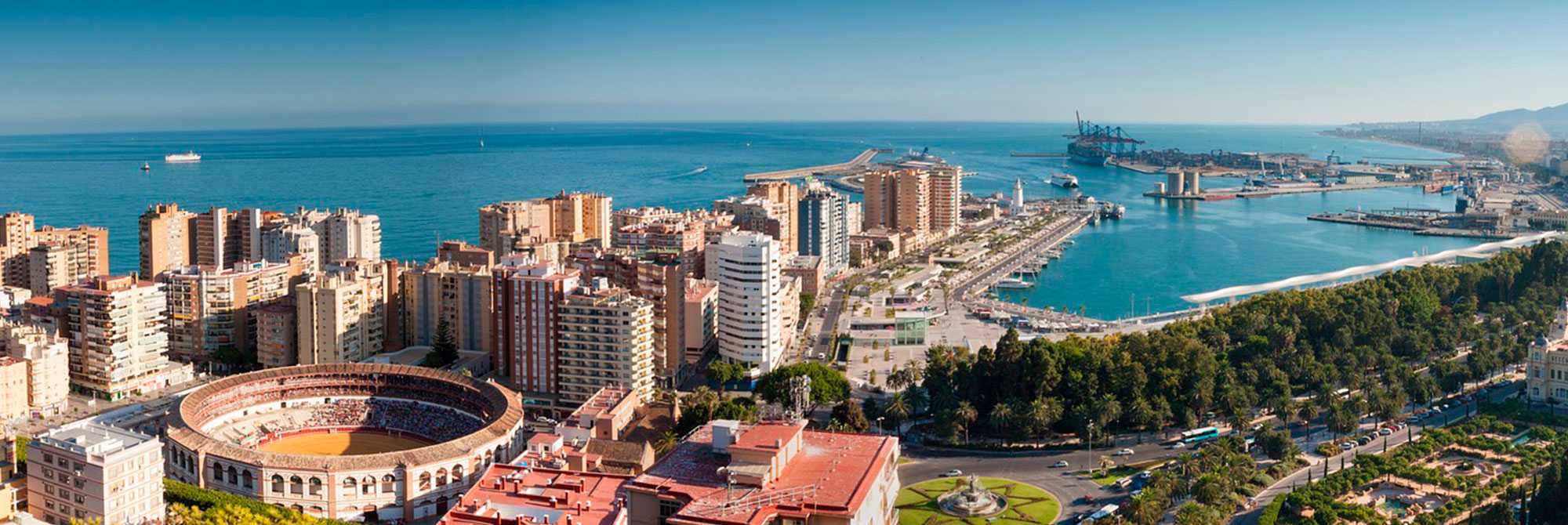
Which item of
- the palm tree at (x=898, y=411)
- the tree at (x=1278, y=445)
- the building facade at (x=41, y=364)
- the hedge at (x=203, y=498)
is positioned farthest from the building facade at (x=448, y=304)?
the tree at (x=1278, y=445)

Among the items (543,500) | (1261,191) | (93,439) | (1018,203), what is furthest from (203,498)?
(1261,191)

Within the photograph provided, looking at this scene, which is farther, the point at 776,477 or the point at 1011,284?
the point at 1011,284

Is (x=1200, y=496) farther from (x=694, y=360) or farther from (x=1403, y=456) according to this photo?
(x=694, y=360)

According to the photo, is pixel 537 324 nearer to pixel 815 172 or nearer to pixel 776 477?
pixel 776 477

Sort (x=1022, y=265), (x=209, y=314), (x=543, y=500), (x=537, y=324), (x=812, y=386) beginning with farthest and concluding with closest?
(x=1022, y=265), (x=209, y=314), (x=537, y=324), (x=812, y=386), (x=543, y=500)

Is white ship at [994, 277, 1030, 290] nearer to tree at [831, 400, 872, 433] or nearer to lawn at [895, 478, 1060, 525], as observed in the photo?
tree at [831, 400, 872, 433]
